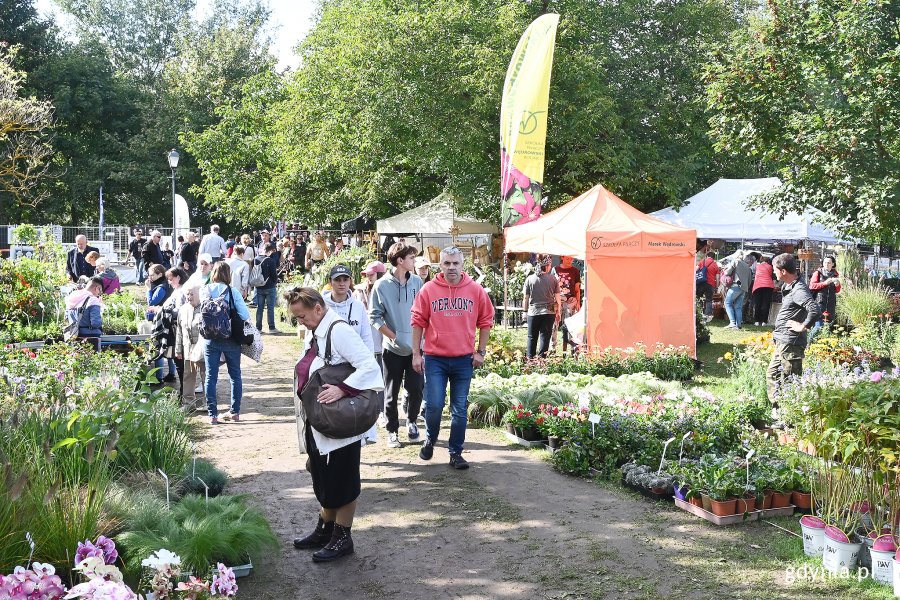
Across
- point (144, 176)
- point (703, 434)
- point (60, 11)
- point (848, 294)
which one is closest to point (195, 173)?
point (144, 176)

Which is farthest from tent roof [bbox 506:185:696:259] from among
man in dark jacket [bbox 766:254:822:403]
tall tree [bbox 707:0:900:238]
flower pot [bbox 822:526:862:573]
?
flower pot [bbox 822:526:862:573]

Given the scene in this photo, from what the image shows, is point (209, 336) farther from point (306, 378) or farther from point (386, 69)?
point (386, 69)

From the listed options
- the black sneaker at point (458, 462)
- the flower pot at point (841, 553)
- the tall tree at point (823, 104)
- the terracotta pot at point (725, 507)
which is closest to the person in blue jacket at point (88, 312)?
the black sneaker at point (458, 462)

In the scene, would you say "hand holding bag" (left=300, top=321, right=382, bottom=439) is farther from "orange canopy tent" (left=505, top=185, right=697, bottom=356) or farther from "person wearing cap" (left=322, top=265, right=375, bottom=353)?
"orange canopy tent" (left=505, top=185, right=697, bottom=356)

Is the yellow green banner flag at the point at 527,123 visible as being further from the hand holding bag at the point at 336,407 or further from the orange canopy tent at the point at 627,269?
the hand holding bag at the point at 336,407

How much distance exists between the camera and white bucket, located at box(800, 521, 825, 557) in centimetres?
514

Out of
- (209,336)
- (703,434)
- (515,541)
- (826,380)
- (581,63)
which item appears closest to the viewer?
(515,541)

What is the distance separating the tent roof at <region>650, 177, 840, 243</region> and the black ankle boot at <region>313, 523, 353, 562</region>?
17058 millimetres

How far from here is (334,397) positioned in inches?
194

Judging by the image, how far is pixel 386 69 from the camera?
24.2 metres

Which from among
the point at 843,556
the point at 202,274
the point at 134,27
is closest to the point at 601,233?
the point at 202,274

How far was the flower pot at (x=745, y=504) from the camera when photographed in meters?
5.89

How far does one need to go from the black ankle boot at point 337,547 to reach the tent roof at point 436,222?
20.8m

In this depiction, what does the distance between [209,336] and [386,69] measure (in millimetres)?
16923
